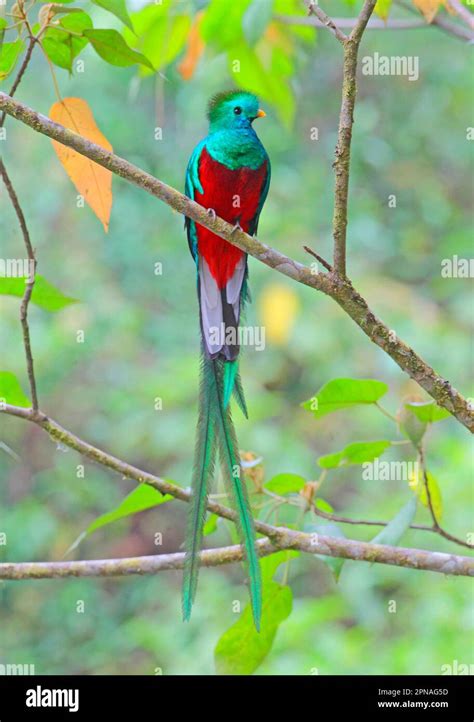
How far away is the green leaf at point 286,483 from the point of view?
1.40 meters

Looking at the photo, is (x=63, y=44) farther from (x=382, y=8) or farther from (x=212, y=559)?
(x=212, y=559)

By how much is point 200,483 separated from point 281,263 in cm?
36

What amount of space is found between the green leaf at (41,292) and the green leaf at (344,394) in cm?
41

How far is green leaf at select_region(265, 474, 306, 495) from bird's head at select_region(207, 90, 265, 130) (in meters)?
0.74

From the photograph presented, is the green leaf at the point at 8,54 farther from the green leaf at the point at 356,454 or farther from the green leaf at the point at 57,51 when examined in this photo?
the green leaf at the point at 356,454

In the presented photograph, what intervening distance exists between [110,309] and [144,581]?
1.21 metres

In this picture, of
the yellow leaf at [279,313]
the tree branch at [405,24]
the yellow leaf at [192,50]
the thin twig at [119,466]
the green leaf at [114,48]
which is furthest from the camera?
the yellow leaf at [279,313]

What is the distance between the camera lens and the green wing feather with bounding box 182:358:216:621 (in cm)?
122

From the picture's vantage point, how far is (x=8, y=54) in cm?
122

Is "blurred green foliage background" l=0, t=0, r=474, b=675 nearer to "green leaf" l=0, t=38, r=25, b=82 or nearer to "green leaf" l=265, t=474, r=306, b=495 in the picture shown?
"green leaf" l=265, t=474, r=306, b=495

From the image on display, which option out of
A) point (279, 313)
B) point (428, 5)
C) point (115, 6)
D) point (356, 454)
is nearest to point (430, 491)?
point (356, 454)

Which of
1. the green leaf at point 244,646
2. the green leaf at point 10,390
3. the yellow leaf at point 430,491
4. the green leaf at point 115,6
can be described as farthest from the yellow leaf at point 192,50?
the green leaf at point 244,646

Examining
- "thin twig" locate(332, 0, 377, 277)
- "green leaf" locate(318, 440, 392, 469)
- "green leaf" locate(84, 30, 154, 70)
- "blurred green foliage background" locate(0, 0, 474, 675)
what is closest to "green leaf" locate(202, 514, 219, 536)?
"green leaf" locate(318, 440, 392, 469)

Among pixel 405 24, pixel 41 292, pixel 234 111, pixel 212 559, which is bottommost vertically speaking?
pixel 212 559
